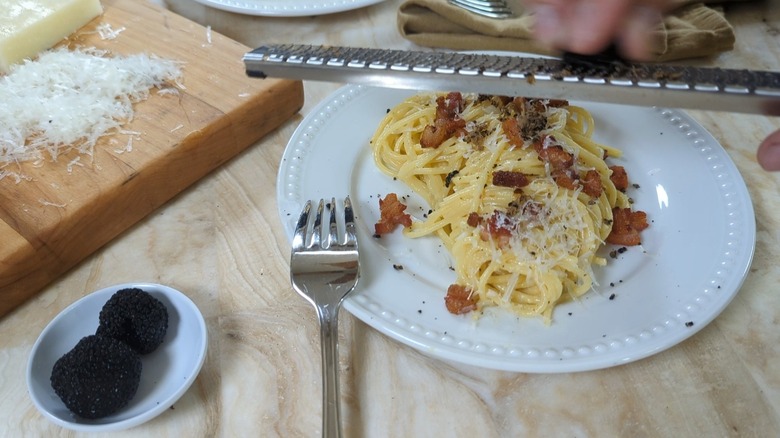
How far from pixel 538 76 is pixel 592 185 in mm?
448

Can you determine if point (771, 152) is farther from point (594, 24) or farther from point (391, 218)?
point (391, 218)

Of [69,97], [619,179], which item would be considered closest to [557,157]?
[619,179]

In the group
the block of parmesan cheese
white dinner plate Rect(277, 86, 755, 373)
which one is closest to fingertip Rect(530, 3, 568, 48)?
white dinner plate Rect(277, 86, 755, 373)

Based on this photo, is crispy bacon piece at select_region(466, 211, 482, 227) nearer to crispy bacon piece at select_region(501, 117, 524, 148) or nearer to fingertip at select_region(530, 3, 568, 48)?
crispy bacon piece at select_region(501, 117, 524, 148)

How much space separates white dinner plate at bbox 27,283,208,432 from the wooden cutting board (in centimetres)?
25

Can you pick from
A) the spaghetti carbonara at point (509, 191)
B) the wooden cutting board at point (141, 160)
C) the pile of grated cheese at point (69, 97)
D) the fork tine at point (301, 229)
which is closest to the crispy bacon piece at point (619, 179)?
the spaghetti carbonara at point (509, 191)

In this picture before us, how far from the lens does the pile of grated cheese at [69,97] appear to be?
1854 millimetres

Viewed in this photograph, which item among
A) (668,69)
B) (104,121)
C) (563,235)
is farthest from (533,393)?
(104,121)

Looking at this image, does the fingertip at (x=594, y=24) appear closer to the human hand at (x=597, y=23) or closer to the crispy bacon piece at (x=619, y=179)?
the human hand at (x=597, y=23)

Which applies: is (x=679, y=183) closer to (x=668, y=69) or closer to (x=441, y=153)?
(x=668, y=69)

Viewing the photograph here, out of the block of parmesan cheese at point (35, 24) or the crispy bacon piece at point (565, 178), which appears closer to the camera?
the crispy bacon piece at point (565, 178)

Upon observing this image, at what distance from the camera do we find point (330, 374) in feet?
4.25

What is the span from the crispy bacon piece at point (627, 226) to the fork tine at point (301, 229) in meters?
0.80

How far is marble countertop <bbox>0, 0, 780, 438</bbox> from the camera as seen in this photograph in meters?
1.36
